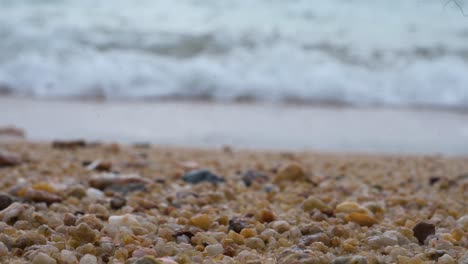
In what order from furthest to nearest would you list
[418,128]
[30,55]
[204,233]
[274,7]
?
[274,7], [30,55], [418,128], [204,233]

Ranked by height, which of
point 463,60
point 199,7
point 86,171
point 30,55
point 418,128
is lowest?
point 86,171

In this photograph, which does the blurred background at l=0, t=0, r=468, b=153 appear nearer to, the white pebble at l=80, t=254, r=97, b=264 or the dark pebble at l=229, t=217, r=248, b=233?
the dark pebble at l=229, t=217, r=248, b=233

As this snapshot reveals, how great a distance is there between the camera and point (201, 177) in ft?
8.73

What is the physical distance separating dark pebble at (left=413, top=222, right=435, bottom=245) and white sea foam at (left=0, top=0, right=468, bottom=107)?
12.8 feet

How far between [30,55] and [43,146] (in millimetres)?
2960

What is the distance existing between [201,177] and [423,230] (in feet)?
3.88

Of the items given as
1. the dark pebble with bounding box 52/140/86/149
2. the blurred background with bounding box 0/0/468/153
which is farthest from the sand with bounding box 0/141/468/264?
the blurred background with bounding box 0/0/468/153

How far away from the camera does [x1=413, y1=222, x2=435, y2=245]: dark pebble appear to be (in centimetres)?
166

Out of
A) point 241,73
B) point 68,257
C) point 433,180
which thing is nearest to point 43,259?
point 68,257

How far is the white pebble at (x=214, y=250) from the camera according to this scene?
146cm

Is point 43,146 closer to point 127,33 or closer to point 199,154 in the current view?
point 199,154

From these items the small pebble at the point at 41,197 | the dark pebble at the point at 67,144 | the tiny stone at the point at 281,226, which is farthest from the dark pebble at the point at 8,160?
the tiny stone at the point at 281,226

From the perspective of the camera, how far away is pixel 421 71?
6496 millimetres

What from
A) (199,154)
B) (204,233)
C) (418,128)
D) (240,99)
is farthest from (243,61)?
(204,233)
